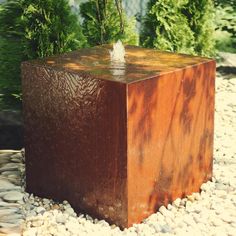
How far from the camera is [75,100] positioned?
4062 millimetres

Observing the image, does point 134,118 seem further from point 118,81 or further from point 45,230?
point 45,230

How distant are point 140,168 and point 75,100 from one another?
0.68 m

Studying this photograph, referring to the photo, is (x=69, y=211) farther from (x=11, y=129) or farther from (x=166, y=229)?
(x=11, y=129)

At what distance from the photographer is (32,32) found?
18.2 feet

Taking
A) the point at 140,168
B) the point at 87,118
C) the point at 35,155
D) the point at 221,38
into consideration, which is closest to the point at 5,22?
the point at 35,155

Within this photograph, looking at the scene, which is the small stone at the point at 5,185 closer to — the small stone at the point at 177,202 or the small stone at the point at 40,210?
the small stone at the point at 40,210

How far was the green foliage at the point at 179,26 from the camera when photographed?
23.1 feet

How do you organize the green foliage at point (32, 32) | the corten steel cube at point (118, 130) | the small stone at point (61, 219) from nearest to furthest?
the corten steel cube at point (118, 130) → the small stone at point (61, 219) → the green foliage at point (32, 32)

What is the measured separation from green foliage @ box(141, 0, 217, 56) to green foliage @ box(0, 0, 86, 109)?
1.60 metres

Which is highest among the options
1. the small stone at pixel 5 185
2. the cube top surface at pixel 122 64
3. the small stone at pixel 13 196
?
the cube top surface at pixel 122 64

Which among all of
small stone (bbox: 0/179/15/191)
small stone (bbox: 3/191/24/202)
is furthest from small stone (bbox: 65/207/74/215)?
small stone (bbox: 0/179/15/191)

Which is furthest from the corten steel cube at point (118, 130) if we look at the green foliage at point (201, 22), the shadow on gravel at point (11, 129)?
the green foliage at point (201, 22)

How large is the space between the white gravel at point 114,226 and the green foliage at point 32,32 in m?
1.18

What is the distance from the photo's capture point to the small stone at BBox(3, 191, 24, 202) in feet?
14.7
